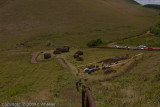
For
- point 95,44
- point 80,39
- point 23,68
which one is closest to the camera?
point 23,68

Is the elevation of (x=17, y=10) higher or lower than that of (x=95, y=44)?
higher

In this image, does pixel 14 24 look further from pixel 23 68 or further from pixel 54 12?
pixel 23 68

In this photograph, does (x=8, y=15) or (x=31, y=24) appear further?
(x=8, y=15)

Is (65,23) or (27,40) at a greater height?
(65,23)

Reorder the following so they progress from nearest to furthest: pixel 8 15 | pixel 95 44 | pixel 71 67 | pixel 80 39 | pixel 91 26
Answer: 1. pixel 71 67
2. pixel 95 44
3. pixel 80 39
4. pixel 91 26
5. pixel 8 15

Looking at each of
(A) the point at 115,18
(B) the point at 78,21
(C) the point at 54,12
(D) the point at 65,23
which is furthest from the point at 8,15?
(A) the point at 115,18

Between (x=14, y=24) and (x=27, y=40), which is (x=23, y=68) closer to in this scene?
(x=27, y=40)

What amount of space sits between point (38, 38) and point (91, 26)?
2400 centimetres

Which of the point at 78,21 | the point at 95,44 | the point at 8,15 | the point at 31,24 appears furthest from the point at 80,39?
the point at 8,15

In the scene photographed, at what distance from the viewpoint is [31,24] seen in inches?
3044

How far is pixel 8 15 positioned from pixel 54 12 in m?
21.8

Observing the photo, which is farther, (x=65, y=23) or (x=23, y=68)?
(x=65, y=23)

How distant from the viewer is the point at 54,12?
3472 inches

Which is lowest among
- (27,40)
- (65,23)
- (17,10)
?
(27,40)
